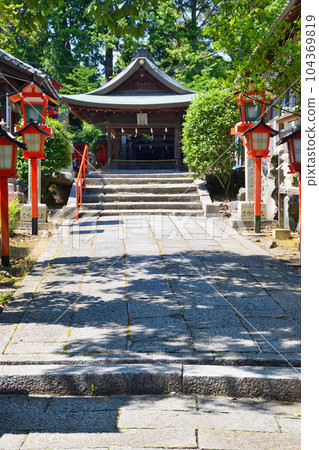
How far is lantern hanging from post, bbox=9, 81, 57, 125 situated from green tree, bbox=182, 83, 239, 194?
5795 mm

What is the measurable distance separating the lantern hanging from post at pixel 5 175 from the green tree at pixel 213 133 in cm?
854

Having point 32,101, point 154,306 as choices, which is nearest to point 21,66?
point 32,101

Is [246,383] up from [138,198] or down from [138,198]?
down

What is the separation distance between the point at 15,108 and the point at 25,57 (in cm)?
1524

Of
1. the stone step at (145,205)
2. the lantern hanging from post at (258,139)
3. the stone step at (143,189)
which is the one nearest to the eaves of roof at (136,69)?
the stone step at (143,189)

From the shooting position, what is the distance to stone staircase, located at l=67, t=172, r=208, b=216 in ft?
44.8

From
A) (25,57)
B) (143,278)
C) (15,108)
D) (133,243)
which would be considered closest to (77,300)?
(143,278)

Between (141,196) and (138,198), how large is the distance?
0.11 m

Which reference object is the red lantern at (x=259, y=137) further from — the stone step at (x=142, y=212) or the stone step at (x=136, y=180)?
the stone step at (x=136, y=180)

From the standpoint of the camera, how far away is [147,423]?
11.0 ft

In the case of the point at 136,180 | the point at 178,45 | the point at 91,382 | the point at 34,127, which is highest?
the point at 178,45

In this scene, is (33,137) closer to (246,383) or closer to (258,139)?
(258,139)

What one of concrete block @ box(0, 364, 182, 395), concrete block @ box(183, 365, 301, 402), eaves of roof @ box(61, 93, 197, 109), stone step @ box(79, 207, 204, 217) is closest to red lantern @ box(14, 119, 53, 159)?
stone step @ box(79, 207, 204, 217)

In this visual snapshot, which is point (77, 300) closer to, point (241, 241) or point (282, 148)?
point (241, 241)
